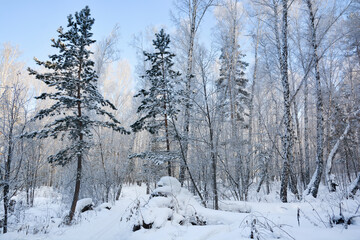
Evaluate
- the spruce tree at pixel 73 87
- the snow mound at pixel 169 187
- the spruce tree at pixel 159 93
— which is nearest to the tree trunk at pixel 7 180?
the spruce tree at pixel 73 87

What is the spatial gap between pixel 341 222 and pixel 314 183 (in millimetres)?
6006

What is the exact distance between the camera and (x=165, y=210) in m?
4.37

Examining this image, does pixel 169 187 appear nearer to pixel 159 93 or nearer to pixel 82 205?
pixel 159 93

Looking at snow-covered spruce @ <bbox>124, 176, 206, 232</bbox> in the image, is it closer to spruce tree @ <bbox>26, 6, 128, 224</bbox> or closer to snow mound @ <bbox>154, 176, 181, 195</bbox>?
snow mound @ <bbox>154, 176, 181, 195</bbox>

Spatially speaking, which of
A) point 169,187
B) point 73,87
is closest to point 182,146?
point 169,187

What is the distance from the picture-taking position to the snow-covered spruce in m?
4.06

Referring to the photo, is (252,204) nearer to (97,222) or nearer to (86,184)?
(97,222)

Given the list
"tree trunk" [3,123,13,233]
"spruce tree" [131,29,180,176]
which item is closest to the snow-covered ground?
"tree trunk" [3,123,13,233]

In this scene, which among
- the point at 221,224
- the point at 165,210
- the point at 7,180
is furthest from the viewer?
the point at 7,180

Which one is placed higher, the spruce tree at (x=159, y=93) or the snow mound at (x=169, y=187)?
the spruce tree at (x=159, y=93)

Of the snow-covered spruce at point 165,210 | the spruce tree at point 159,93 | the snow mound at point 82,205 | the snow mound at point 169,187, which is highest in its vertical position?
the spruce tree at point 159,93

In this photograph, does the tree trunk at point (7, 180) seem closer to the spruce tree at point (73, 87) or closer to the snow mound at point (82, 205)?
the spruce tree at point (73, 87)

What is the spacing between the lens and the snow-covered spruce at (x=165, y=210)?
160 inches

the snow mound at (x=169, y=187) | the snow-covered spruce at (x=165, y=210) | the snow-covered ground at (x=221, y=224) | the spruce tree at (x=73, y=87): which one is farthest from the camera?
the spruce tree at (x=73, y=87)
